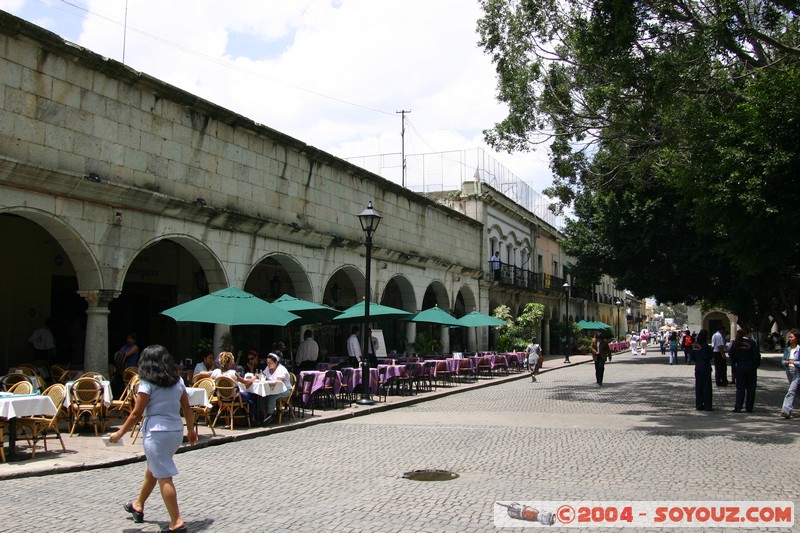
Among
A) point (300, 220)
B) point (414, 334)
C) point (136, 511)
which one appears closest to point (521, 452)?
point (136, 511)

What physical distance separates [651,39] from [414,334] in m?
15.2

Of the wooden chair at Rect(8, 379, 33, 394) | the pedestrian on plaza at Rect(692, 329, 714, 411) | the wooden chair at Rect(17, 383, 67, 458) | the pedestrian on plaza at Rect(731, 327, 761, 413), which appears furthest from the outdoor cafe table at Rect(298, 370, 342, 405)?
the pedestrian on plaza at Rect(731, 327, 761, 413)

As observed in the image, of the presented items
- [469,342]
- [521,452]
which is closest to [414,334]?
[469,342]

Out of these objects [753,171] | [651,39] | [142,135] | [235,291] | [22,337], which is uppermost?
[651,39]

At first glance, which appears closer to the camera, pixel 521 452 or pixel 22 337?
pixel 521 452

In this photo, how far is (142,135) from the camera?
44.3 ft

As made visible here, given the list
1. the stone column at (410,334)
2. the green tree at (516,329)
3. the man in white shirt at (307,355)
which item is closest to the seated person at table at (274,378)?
the man in white shirt at (307,355)

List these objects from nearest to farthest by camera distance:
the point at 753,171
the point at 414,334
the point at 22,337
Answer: the point at 753,171
the point at 22,337
the point at 414,334

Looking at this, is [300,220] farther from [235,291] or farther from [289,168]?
[235,291]

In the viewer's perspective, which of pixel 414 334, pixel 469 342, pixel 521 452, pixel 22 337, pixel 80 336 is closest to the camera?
pixel 521 452

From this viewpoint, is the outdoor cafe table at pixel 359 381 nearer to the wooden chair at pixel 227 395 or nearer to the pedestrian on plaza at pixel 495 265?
the wooden chair at pixel 227 395

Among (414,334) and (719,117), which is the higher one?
(719,117)

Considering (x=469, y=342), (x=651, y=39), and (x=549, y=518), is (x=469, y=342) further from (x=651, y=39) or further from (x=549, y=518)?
(x=549, y=518)

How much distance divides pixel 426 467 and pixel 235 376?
4.36 meters
